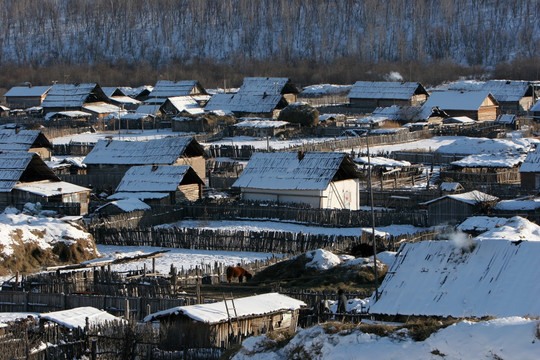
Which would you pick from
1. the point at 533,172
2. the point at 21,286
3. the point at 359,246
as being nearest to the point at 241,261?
the point at 359,246

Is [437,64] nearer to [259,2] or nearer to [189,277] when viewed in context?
[259,2]

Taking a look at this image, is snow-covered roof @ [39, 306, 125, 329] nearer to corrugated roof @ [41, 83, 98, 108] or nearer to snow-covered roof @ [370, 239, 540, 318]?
snow-covered roof @ [370, 239, 540, 318]

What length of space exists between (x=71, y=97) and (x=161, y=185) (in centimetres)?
3679

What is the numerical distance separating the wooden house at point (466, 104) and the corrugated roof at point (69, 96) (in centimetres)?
2347

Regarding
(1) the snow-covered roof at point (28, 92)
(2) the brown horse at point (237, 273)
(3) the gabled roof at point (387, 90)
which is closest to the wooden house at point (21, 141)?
(2) the brown horse at point (237, 273)

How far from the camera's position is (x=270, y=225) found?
30.1 meters

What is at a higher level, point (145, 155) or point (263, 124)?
point (145, 155)

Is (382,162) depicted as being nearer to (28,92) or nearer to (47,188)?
(47,188)

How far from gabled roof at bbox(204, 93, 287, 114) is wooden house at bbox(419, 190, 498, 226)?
113 feet

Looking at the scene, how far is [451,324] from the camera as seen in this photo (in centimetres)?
1105

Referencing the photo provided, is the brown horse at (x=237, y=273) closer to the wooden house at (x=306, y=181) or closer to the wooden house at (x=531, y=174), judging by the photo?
the wooden house at (x=306, y=181)

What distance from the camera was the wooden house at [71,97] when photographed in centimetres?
6788

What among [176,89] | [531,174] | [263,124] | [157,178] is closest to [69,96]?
[176,89]

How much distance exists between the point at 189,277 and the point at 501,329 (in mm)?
12482
